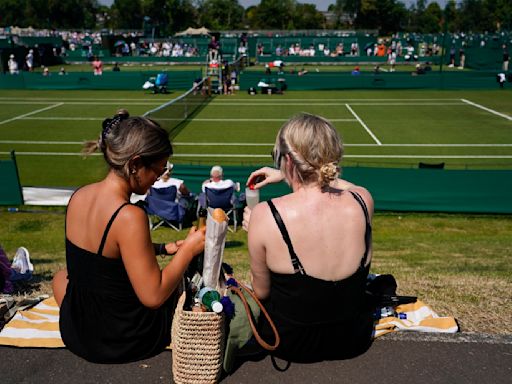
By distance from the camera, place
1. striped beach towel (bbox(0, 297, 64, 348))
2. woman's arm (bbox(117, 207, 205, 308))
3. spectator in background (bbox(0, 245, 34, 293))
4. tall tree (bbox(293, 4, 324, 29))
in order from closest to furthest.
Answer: woman's arm (bbox(117, 207, 205, 308)) < striped beach towel (bbox(0, 297, 64, 348)) < spectator in background (bbox(0, 245, 34, 293)) < tall tree (bbox(293, 4, 324, 29))

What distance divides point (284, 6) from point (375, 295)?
12231cm

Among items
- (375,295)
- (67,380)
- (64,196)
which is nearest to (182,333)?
(67,380)

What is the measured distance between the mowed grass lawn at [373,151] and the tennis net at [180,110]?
427mm

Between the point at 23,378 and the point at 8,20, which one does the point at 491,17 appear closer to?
the point at 8,20

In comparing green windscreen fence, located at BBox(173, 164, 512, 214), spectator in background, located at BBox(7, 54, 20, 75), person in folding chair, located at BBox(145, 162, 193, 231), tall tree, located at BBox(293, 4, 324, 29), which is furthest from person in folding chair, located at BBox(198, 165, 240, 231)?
tall tree, located at BBox(293, 4, 324, 29)

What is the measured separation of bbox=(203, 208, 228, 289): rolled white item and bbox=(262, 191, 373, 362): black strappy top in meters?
0.33

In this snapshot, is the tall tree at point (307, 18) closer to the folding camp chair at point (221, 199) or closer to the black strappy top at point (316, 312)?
the folding camp chair at point (221, 199)

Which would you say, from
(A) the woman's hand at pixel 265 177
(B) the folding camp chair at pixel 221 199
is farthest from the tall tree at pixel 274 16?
(A) the woman's hand at pixel 265 177

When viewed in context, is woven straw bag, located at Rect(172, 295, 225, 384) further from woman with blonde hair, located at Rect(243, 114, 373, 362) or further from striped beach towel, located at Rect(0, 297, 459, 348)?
striped beach towel, located at Rect(0, 297, 459, 348)

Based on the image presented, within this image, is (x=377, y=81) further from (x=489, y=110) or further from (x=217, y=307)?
(x=217, y=307)

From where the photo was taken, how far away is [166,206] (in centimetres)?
1073

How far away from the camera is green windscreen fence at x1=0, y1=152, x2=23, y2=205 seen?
1191cm

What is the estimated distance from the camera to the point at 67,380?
3.35 meters

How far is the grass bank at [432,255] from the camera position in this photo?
4812mm
